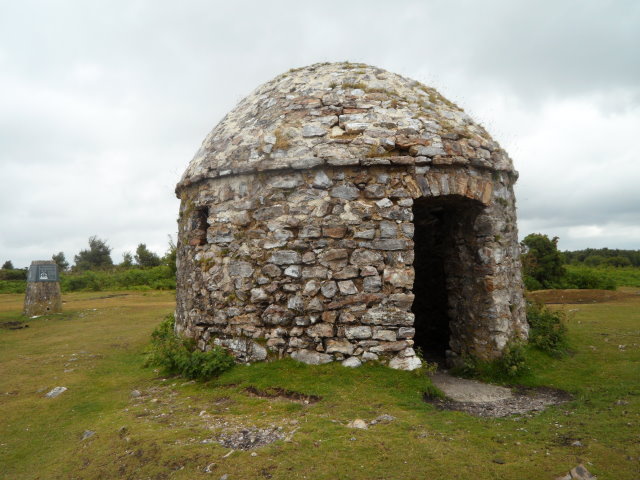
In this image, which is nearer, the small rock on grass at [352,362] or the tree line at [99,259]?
the small rock on grass at [352,362]

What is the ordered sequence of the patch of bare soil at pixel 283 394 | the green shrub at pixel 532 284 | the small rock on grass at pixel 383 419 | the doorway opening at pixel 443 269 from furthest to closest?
1. the green shrub at pixel 532 284
2. the doorway opening at pixel 443 269
3. the patch of bare soil at pixel 283 394
4. the small rock on grass at pixel 383 419

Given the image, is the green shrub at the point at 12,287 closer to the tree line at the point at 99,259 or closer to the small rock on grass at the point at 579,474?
the tree line at the point at 99,259

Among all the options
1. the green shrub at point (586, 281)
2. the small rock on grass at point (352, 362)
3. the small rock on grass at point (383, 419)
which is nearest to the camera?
the small rock on grass at point (383, 419)

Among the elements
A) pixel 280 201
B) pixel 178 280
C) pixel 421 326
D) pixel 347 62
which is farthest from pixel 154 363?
pixel 347 62

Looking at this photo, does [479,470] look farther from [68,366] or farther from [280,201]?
[68,366]

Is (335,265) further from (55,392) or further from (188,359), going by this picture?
(55,392)

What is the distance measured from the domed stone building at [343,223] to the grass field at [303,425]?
0.60 m

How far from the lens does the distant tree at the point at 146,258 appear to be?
33.2m

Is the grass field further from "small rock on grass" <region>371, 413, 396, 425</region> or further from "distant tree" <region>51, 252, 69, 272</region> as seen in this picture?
"distant tree" <region>51, 252, 69, 272</region>

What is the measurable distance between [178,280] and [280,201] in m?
2.95

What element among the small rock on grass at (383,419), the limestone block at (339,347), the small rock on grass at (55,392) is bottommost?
the small rock on grass at (55,392)

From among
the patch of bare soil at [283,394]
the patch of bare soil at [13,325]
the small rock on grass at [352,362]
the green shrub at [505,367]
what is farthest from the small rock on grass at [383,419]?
the patch of bare soil at [13,325]

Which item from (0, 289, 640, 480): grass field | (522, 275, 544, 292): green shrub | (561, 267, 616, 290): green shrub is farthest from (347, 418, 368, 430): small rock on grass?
(561, 267, 616, 290): green shrub

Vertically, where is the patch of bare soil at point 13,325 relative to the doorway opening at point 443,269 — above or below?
below
